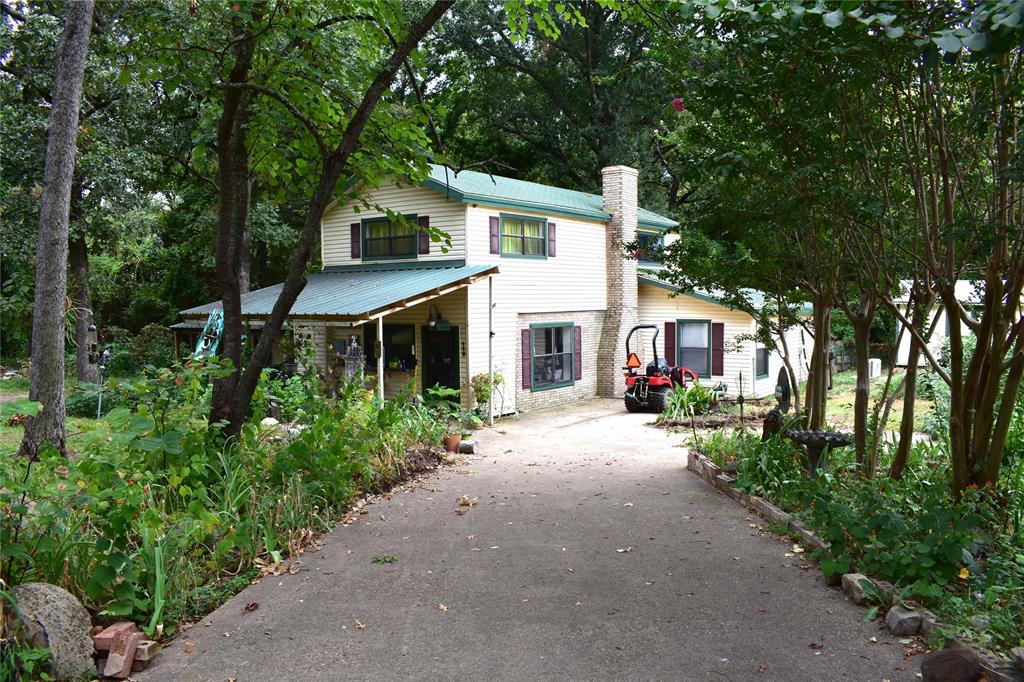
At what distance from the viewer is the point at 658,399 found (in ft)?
59.1

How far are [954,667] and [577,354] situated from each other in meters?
16.9

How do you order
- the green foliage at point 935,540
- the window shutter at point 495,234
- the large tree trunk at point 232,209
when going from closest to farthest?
the green foliage at point 935,540 → the large tree trunk at point 232,209 → the window shutter at point 495,234

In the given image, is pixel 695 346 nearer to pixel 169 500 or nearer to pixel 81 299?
pixel 81 299

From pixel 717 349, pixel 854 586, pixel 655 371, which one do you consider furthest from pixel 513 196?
pixel 854 586

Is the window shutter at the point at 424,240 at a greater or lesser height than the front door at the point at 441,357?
greater

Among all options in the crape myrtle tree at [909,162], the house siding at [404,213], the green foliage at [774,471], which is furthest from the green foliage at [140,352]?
the crape myrtle tree at [909,162]

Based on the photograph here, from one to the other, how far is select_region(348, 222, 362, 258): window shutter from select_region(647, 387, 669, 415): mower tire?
8.44 meters

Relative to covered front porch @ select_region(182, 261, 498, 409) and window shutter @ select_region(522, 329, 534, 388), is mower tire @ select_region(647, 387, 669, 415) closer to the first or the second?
window shutter @ select_region(522, 329, 534, 388)

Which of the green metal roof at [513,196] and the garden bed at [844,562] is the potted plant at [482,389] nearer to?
the green metal roof at [513,196]

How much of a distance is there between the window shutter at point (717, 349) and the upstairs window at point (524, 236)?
18.6 feet

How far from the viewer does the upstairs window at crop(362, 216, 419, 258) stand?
1830cm

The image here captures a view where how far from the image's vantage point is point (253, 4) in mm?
7520

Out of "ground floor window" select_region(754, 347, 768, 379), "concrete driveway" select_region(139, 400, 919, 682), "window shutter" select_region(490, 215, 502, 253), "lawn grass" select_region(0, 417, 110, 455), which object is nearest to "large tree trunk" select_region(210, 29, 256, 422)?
"concrete driveway" select_region(139, 400, 919, 682)

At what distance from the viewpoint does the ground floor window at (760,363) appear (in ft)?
67.9
